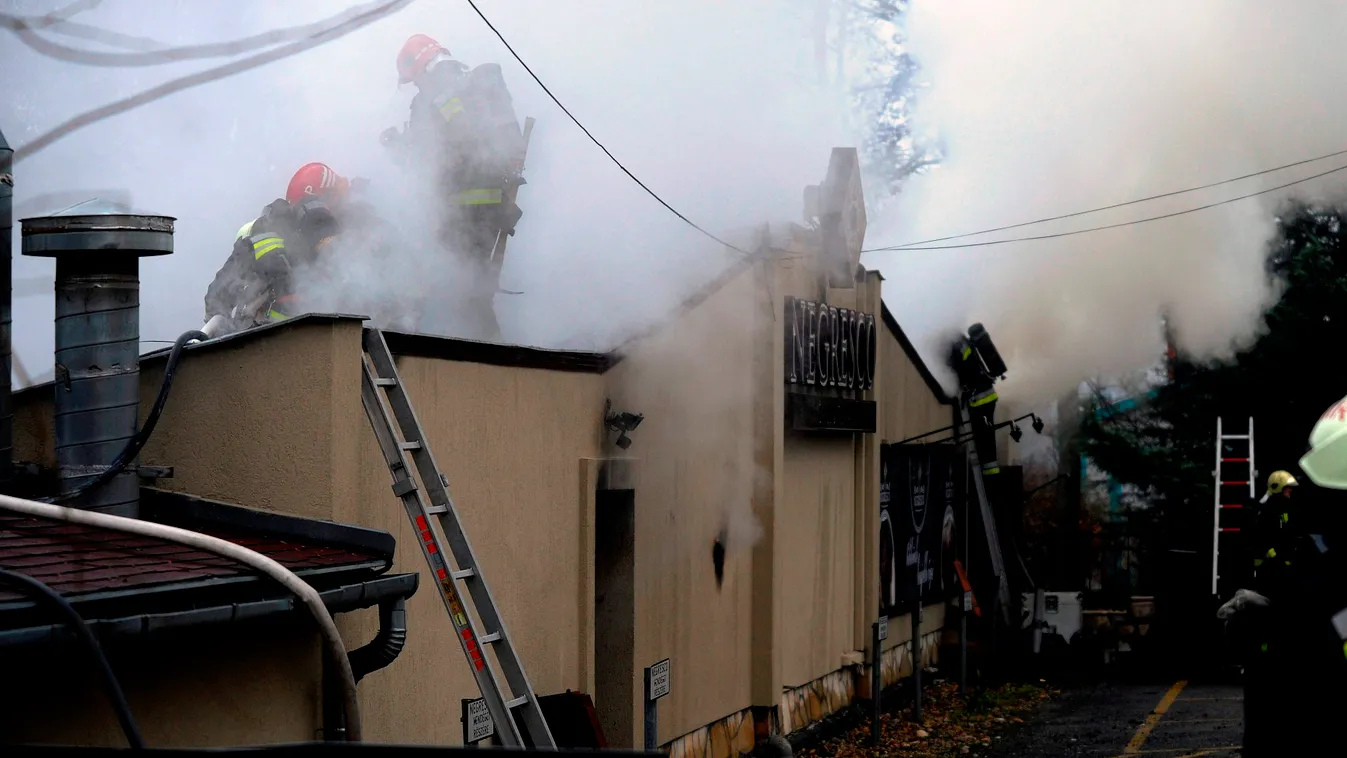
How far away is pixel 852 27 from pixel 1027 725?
16.7 meters

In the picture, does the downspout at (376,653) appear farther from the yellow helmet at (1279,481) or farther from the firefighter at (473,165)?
the yellow helmet at (1279,481)

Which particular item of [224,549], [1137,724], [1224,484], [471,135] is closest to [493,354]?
[224,549]

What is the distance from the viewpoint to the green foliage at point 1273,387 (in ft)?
58.6

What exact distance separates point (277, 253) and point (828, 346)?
16.3 ft

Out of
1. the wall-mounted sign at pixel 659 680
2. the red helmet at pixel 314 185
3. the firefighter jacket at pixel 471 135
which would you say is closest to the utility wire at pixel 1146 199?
the firefighter jacket at pixel 471 135

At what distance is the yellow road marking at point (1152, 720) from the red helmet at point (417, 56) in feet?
25.2

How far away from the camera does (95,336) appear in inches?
224

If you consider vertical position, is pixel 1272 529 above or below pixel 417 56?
below

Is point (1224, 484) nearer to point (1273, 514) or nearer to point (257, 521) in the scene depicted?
point (1273, 514)

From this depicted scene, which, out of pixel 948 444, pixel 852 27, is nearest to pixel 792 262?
pixel 948 444

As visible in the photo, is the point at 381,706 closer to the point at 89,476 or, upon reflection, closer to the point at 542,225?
the point at 89,476

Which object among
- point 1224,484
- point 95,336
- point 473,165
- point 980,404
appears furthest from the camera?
point 980,404

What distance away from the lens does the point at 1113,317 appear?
61.5 feet

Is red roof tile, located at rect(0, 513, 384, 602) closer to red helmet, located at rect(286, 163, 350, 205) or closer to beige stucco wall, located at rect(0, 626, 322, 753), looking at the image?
beige stucco wall, located at rect(0, 626, 322, 753)
